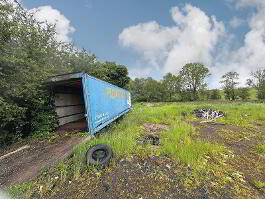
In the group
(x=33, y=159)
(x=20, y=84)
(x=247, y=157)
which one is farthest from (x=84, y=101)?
(x=247, y=157)

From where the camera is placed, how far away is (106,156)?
13.8 feet

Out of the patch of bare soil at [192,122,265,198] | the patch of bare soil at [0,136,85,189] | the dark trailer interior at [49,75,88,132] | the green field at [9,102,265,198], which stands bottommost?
the patch of bare soil at [192,122,265,198]

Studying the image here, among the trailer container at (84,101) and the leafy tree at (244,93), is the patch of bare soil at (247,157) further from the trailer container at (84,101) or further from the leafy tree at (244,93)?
the leafy tree at (244,93)

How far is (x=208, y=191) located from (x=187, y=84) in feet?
145

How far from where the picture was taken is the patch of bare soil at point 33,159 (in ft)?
11.5

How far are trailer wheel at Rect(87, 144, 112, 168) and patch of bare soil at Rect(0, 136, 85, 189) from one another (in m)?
0.73

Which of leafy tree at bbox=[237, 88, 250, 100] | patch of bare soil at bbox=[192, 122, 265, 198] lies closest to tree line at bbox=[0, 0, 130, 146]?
patch of bare soil at bbox=[192, 122, 265, 198]

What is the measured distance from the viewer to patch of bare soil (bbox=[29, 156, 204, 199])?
3008 millimetres

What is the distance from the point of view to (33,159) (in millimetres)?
4277

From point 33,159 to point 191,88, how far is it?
1753 inches

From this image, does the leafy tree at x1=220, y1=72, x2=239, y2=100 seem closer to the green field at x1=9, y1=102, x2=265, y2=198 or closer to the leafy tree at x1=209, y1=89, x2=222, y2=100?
the leafy tree at x1=209, y1=89, x2=222, y2=100

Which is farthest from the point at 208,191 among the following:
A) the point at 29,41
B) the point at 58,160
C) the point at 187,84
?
→ the point at 187,84

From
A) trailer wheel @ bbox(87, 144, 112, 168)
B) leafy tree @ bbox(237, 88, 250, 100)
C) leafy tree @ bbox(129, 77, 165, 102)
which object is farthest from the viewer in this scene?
leafy tree @ bbox(129, 77, 165, 102)

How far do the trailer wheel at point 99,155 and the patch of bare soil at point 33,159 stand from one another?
73cm
